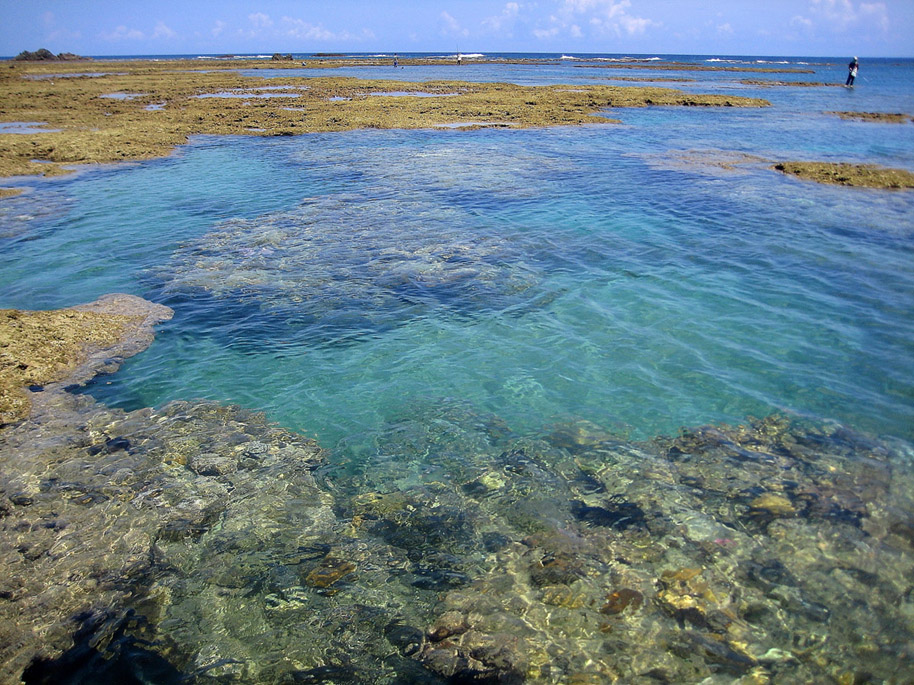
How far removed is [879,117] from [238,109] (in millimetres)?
48622

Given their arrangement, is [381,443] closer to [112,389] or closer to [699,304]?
[112,389]

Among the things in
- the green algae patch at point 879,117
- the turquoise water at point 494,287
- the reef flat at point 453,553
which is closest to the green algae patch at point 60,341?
the turquoise water at point 494,287

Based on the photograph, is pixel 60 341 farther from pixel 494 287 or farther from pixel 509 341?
pixel 494 287

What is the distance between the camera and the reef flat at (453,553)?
15.1ft

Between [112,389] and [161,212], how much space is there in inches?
448

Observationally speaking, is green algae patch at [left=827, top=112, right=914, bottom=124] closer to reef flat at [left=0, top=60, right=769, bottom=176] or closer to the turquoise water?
reef flat at [left=0, top=60, right=769, bottom=176]

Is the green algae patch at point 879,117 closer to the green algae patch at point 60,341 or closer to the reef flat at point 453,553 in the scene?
the reef flat at point 453,553

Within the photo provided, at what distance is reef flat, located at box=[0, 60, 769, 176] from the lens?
26.9m

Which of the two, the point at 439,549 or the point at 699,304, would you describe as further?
the point at 699,304

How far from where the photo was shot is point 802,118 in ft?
131

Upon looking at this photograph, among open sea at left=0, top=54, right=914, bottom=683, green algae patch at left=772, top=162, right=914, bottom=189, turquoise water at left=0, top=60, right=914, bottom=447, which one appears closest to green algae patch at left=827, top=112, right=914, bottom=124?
green algae patch at left=772, top=162, right=914, bottom=189

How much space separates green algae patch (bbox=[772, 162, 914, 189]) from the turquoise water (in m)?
1.10

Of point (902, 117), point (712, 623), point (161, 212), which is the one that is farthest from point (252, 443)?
point (902, 117)

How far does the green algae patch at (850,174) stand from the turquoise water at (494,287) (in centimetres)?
110
